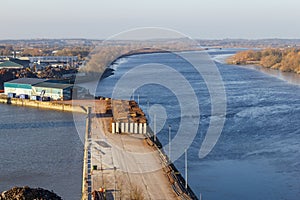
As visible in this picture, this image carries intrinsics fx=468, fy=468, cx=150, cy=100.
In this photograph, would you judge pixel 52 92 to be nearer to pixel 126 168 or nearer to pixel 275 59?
pixel 126 168

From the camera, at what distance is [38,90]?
9477 mm

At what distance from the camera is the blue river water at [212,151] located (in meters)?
4.29

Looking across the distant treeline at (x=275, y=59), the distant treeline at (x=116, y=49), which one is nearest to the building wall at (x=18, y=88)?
the distant treeline at (x=116, y=49)

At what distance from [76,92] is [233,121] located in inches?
159

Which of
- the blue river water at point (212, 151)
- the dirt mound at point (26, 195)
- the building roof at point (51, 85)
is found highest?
the dirt mound at point (26, 195)

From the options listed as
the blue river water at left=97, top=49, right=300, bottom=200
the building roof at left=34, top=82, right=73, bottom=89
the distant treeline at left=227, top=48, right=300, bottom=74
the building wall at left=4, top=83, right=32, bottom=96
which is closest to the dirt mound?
the blue river water at left=97, top=49, right=300, bottom=200

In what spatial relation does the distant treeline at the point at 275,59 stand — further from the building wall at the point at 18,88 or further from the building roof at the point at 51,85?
the building wall at the point at 18,88

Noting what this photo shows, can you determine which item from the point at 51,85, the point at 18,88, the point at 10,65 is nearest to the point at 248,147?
the point at 51,85

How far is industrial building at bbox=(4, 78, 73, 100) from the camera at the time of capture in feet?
30.5

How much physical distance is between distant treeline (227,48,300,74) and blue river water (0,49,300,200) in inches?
285

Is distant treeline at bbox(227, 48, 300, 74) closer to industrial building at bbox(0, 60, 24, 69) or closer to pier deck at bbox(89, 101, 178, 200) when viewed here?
industrial building at bbox(0, 60, 24, 69)

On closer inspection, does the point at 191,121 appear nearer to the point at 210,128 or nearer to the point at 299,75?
the point at 210,128

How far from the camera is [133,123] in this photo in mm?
6074

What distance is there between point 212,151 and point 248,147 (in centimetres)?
46
